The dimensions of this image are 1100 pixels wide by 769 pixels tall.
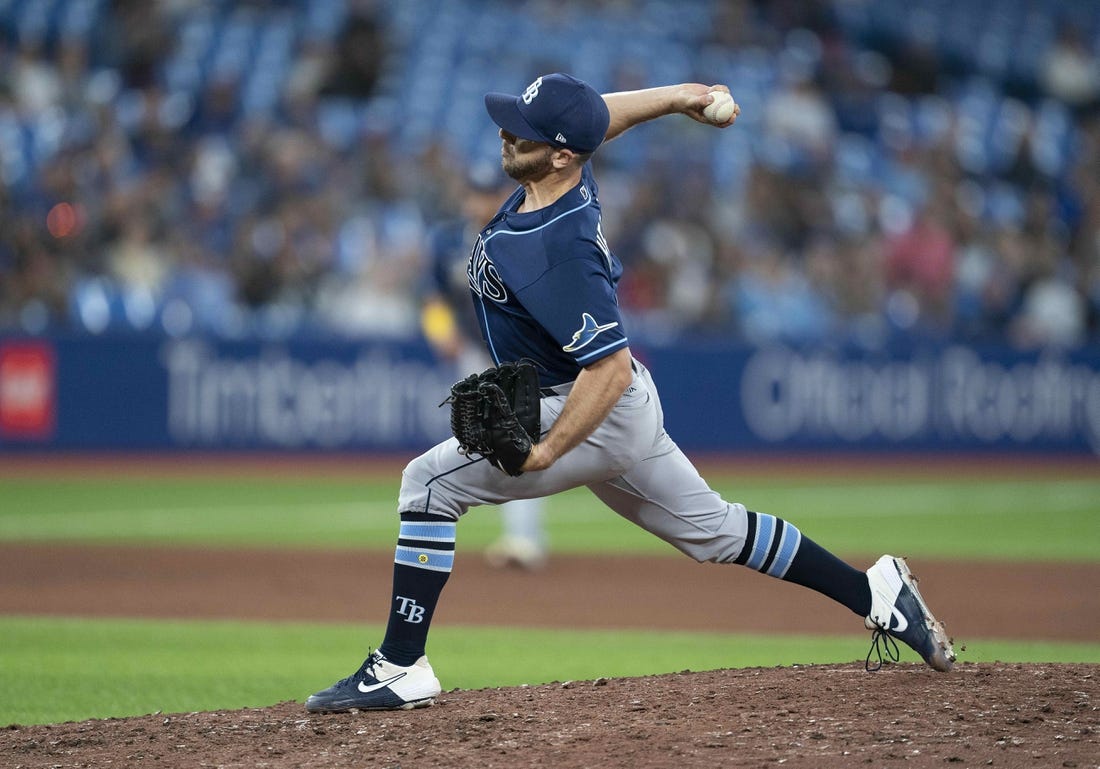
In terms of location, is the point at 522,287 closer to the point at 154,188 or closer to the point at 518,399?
the point at 518,399

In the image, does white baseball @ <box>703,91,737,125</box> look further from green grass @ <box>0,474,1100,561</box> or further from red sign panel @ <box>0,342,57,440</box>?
red sign panel @ <box>0,342,57,440</box>

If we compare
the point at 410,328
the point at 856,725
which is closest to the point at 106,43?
the point at 410,328

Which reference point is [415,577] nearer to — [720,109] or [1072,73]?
[720,109]

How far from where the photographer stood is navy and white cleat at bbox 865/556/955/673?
484 cm

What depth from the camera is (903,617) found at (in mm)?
4844

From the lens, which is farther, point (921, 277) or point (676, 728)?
point (921, 277)

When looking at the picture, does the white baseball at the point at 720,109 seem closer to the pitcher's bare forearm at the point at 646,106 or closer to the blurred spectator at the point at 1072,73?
the pitcher's bare forearm at the point at 646,106

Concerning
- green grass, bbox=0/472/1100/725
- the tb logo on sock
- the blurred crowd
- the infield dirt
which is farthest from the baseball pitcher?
the blurred crowd

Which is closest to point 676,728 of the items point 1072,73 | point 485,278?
point 485,278

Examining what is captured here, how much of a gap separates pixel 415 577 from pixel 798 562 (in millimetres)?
1266

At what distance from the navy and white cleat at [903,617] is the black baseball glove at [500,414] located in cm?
130

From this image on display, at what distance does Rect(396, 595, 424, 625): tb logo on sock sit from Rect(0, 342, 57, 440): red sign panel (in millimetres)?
10852

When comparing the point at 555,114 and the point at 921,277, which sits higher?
the point at 921,277

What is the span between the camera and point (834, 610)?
8672 millimetres
